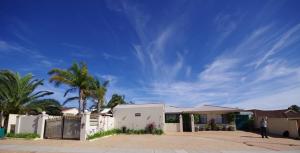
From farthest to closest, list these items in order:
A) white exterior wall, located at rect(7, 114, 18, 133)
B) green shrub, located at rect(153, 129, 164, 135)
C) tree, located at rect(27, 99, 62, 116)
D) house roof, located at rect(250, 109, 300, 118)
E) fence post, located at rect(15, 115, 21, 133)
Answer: house roof, located at rect(250, 109, 300, 118), green shrub, located at rect(153, 129, 164, 135), tree, located at rect(27, 99, 62, 116), white exterior wall, located at rect(7, 114, 18, 133), fence post, located at rect(15, 115, 21, 133)

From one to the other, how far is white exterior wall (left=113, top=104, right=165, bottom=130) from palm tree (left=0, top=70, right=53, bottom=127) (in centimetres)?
918

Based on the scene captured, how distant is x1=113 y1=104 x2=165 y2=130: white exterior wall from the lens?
2442cm

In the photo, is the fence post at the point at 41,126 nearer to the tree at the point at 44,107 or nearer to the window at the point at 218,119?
the tree at the point at 44,107

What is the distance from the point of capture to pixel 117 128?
25.1 meters

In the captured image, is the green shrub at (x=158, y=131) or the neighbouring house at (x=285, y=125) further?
the green shrub at (x=158, y=131)

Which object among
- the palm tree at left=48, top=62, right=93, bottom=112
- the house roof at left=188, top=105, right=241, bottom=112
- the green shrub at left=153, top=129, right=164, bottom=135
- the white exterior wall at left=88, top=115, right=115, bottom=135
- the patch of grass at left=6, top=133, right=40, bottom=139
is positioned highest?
the palm tree at left=48, top=62, right=93, bottom=112

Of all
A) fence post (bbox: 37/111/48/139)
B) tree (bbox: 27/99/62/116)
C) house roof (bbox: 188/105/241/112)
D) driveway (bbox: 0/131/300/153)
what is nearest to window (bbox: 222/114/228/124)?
house roof (bbox: 188/105/241/112)

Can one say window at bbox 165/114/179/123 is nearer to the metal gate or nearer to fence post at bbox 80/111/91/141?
fence post at bbox 80/111/91/141

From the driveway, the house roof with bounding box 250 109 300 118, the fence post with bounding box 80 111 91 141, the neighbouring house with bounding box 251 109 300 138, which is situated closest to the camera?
the driveway

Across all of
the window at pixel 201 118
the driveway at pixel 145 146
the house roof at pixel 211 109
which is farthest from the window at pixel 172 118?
the driveway at pixel 145 146

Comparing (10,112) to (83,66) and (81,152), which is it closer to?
(83,66)

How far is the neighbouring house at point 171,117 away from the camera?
24625 millimetres

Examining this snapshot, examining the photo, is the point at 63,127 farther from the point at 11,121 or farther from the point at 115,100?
the point at 115,100

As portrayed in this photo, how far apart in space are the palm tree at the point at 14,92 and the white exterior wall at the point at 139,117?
9.18m
